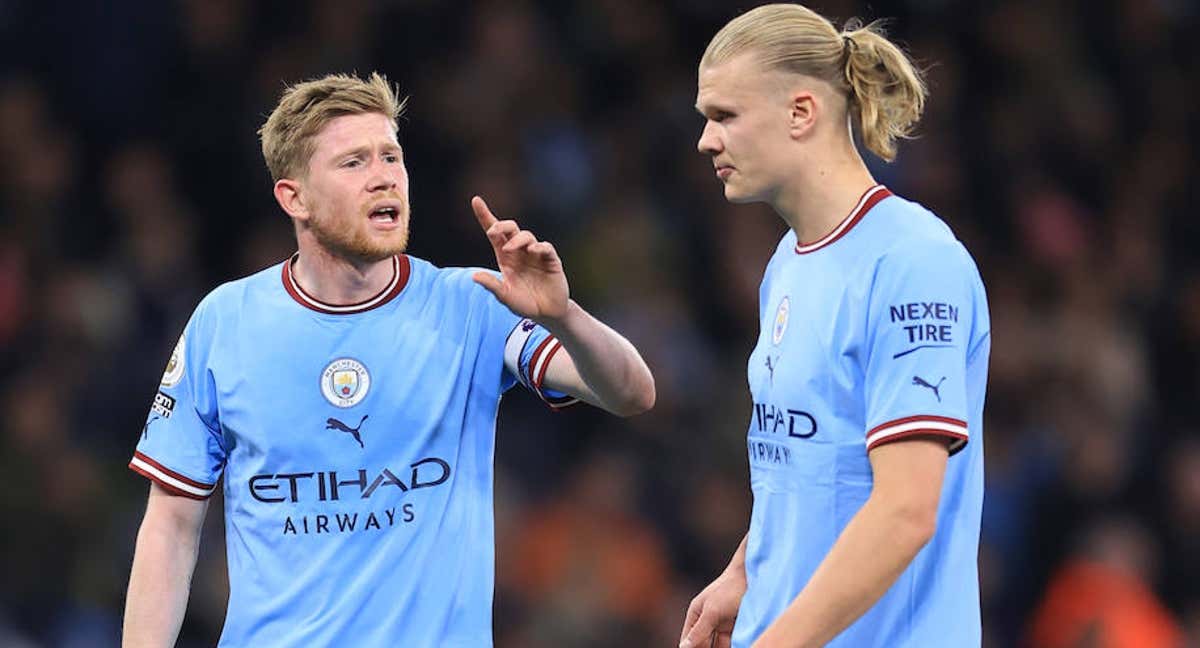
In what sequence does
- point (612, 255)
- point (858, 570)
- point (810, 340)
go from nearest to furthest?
point (858, 570), point (810, 340), point (612, 255)

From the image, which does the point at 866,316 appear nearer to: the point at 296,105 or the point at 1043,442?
the point at 296,105

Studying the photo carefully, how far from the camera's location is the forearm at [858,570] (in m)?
3.71

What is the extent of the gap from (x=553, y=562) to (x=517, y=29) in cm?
353

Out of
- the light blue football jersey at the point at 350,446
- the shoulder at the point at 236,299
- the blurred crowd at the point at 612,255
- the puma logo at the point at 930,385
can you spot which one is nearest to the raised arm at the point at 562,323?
the light blue football jersey at the point at 350,446

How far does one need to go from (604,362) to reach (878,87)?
0.89 m

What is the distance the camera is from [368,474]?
15.0ft

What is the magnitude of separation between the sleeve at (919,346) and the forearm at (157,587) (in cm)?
183

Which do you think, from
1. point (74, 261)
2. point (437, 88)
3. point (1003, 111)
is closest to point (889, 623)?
point (74, 261)

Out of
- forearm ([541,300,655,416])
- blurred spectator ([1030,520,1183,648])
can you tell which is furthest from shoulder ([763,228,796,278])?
blurred spectator ([1030,520,1183,648])

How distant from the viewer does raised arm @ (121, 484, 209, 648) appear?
4.62 m

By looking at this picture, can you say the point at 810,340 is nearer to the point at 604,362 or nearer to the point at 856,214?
the point at 856,214

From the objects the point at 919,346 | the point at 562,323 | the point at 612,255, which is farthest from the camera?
the point at 612,255

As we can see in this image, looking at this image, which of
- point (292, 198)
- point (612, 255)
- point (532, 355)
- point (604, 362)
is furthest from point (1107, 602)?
point (292, 198)

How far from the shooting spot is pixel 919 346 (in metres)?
3.82
